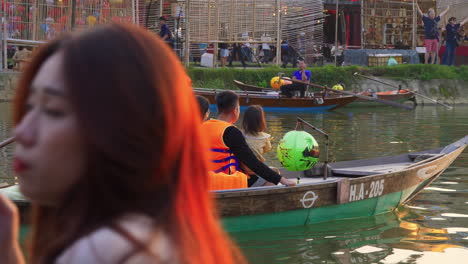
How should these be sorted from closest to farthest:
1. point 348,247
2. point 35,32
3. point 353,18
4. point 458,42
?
point 348,247, point 35,32, point 458,42, point 353,18

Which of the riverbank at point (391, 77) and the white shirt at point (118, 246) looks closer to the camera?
the white shirt at point (118, 246)

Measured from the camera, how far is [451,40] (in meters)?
22.4

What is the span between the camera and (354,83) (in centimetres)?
2058

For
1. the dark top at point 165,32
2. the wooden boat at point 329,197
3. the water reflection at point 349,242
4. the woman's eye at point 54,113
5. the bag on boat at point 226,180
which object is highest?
the dark top at point 165,32

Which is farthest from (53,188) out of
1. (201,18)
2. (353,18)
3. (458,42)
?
(353,18)

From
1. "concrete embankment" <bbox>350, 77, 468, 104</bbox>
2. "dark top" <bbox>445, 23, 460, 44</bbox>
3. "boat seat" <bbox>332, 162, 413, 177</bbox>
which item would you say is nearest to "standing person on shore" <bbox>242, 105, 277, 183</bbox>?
"boat seat" <bbox>332, 162, 413, 177</bbox>

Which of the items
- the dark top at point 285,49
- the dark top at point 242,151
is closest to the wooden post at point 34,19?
the dark top at point 285,49

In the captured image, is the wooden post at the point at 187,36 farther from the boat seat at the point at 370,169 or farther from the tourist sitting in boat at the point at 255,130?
the tourist sitting in boat at the point at 255,130

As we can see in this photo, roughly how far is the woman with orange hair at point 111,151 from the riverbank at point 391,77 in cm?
1852

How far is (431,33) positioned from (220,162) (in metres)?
16.8

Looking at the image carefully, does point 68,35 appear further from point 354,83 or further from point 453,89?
point 453,89

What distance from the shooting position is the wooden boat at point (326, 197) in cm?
636

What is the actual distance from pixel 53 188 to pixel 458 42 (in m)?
23.1

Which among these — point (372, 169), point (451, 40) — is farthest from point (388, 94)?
point (372, 169)
